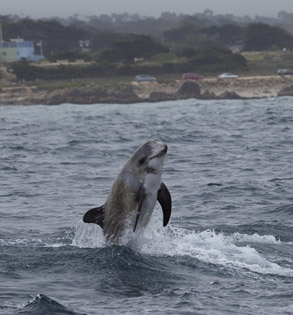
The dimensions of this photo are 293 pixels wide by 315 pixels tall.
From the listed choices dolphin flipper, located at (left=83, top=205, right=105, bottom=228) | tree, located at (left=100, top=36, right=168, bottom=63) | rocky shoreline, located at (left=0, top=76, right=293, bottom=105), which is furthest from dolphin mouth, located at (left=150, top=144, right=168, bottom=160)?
tree, located at (left=100, top=36, right=168, bottom=63)

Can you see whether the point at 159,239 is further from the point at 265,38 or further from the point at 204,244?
the point at 265,38

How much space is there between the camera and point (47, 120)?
60781 millimetres

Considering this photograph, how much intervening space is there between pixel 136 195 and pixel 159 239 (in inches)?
68.3

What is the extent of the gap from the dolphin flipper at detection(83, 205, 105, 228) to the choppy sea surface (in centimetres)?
61

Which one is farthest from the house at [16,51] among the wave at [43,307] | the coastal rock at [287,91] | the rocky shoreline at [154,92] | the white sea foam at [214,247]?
the wave at [43,307]

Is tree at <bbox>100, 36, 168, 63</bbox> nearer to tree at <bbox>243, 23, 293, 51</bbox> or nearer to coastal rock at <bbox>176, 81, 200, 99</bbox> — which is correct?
tree at <bbox>243, 23, 293, 51</bbox>

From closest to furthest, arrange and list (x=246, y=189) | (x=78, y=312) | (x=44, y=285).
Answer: (x=78, y=312)
(x=44, y=285)
(x=246, y=189)

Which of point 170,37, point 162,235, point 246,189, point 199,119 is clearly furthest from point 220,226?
point 170,37

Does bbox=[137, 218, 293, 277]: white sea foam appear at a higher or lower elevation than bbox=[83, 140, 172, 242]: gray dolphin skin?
lower

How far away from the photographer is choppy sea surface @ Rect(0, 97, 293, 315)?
12.3 m

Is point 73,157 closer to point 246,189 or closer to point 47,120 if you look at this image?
point 246,189

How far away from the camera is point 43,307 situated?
38.5 ft

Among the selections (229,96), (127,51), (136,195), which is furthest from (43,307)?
(127,51)

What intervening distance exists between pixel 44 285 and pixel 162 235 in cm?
365
